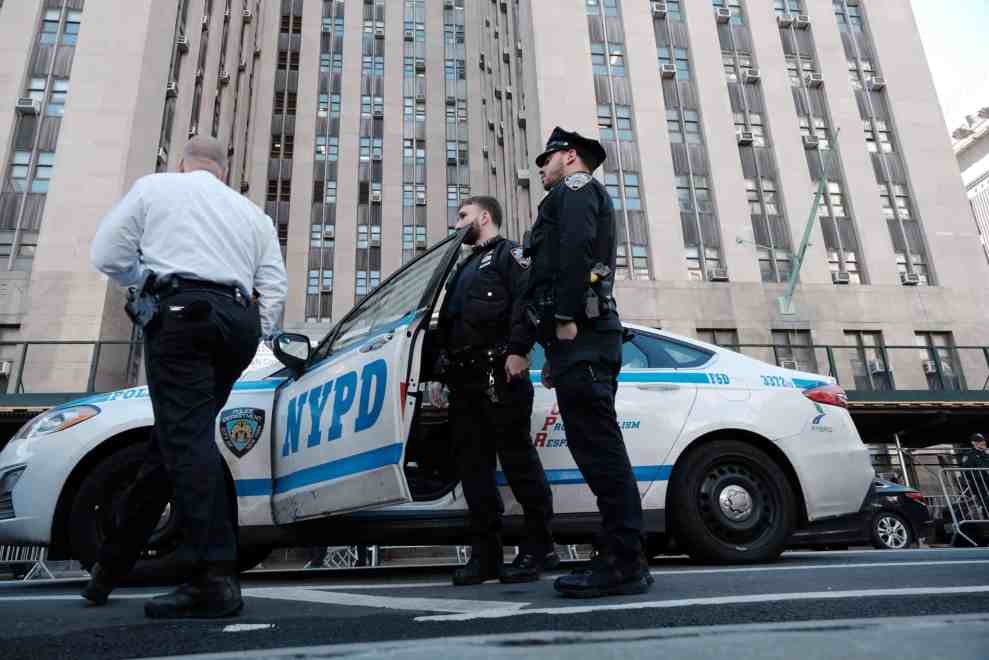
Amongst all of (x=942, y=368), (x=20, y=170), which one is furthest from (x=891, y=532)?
(x=20, y=170)

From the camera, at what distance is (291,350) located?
394cm

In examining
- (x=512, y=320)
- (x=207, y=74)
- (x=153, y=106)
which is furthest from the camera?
(x=207, y=74)

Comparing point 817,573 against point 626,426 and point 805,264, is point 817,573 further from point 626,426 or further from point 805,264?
point 805,264

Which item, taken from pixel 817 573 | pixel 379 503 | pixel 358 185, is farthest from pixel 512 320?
pixel 358 185

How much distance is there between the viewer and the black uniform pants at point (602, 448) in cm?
279

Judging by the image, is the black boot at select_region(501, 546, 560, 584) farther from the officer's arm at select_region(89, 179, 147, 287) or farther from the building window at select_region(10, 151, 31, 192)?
the building window at select_region(10, 151, 31, 192)

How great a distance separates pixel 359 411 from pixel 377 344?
0.33 m

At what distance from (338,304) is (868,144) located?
23022 millimetres

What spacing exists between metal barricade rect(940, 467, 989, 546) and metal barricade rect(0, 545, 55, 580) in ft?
41.6

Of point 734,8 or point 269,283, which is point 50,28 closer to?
point 734,8

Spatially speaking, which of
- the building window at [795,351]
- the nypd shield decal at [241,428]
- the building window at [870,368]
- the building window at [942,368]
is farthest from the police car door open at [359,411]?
the building window at [942,368]

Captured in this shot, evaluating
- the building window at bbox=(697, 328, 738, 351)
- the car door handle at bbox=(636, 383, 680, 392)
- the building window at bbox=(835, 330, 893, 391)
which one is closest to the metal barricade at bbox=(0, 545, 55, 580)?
the car door handle at bbox=(636, 383, 680, 392)

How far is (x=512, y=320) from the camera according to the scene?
3.31 metres

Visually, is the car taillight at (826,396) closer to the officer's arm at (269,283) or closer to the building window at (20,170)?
the officer's arm at (269,283)
